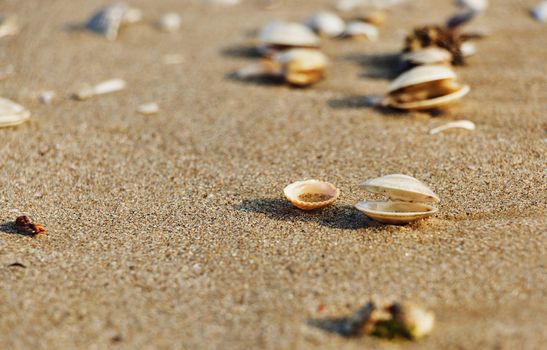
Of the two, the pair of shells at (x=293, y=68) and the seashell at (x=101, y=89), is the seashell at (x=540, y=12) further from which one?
the seashell at (x=101, y=89)

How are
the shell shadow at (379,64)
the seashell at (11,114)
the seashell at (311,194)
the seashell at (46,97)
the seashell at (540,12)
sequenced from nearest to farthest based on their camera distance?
1. the seashell at (311,194)
2. the seashell at (11,114)
3. the seashell at (46,97)
4. the shell shadow at (379,64)
5. the seashell at (540,12)

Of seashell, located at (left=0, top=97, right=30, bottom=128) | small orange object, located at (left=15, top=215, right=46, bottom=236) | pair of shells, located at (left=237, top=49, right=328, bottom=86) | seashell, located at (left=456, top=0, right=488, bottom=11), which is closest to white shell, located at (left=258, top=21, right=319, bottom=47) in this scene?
pair of shells, located at (left=237, top=49, right=328, bottom=86)

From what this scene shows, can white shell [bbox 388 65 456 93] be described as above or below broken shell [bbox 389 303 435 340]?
above

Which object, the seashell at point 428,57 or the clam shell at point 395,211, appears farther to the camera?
the seashell at point 428,57

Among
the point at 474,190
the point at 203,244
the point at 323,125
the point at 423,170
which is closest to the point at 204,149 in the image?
the point at 323,125

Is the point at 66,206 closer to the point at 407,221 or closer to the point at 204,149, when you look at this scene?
the point at 204,149

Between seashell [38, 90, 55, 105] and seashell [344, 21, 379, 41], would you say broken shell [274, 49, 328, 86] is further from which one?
seashell [38, 90, 55, 105]

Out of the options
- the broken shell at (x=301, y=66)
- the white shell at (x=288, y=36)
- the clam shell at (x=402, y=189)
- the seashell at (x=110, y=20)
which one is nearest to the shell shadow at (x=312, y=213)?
the clam shell at (x=402, y=189)
